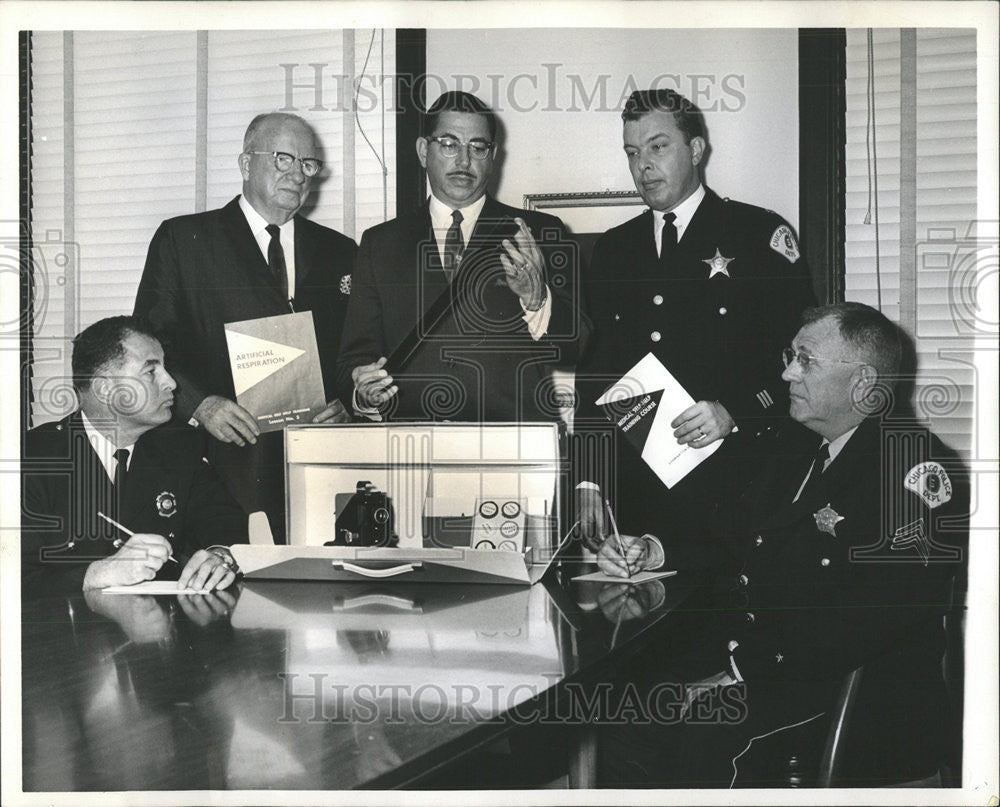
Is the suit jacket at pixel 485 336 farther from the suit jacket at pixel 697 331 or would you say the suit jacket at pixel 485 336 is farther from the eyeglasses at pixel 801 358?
the eyeglasses at pixel 801 358

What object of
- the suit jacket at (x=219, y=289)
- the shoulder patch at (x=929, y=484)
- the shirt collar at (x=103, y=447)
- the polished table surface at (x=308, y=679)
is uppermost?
the suit jacket at (x=219, y=289)

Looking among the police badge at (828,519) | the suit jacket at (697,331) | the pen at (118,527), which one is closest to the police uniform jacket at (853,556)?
the police badge at (828,519)

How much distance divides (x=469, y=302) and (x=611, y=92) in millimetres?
563

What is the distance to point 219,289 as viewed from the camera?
2.24 metres

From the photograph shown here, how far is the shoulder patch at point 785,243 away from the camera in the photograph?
7.11 feet

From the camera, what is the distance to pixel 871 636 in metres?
2.10

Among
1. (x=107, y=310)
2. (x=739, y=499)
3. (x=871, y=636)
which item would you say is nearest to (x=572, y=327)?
(x=739, y=499)

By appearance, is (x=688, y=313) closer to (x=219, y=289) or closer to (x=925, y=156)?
(x=925, y=156)

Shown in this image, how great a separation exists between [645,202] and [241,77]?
0.96m

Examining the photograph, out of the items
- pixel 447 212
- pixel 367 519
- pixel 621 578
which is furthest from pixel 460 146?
pixel 621 578

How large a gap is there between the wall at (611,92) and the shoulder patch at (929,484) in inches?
24.8

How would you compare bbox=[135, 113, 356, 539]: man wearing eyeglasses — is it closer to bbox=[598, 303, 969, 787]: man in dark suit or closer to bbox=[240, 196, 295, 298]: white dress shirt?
bbox=[240, 196, 295, 298]: white dress shirt

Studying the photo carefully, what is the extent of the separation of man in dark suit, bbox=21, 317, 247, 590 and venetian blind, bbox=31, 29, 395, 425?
6 centimetres

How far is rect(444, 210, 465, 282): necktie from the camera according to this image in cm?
219
